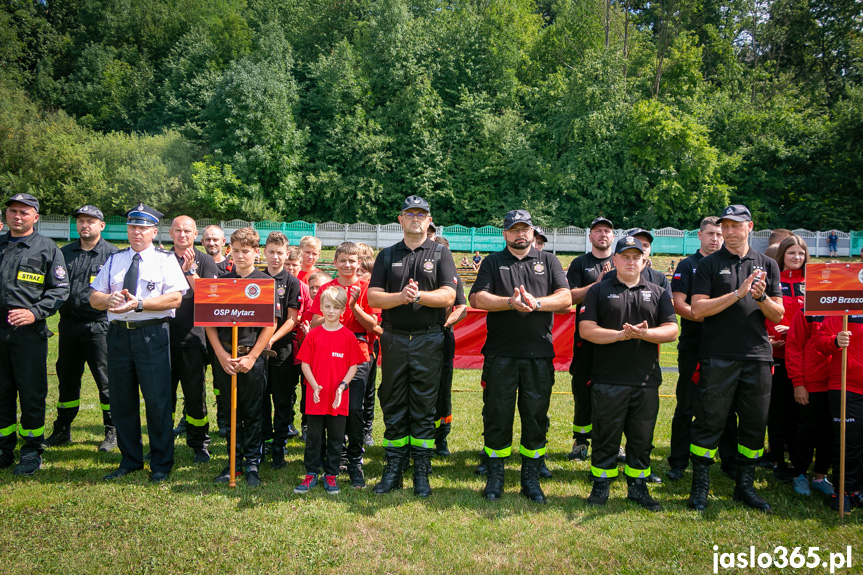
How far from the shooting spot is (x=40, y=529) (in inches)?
178

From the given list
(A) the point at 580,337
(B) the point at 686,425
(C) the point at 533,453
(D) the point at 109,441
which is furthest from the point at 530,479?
(D) the point at 109,441

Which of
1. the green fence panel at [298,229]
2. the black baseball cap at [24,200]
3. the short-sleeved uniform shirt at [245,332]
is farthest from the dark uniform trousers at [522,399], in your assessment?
the green fence panel at [298,229]

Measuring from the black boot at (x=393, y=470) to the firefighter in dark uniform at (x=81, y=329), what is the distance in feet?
11.3

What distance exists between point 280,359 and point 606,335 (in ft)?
11.3

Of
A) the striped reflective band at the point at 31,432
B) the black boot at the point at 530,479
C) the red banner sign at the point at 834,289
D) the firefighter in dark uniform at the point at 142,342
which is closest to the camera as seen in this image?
the red banner sign at the point at 834,289

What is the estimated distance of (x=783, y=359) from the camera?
20.1ft

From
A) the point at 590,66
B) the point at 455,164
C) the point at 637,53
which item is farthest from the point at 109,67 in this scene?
the point at 637,53

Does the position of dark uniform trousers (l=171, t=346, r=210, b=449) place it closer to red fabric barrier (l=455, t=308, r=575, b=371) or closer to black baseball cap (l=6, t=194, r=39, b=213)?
black baseball cap (l=6, t=194, r=39, b=213)

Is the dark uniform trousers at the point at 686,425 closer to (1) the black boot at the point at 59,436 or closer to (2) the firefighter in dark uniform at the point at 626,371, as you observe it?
(2) the firefighter in dark uniform at the point at 626,371

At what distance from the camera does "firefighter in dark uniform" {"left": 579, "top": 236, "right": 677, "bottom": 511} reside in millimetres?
5164

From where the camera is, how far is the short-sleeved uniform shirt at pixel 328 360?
5.54m

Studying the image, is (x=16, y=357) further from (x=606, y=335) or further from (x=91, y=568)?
(x=606, y=335)

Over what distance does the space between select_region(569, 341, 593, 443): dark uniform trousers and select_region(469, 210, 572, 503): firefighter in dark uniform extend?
1.02 metres

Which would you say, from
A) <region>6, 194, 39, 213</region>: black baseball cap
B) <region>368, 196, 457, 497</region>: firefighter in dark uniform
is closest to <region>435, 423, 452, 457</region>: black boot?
<region>368, 196, 457, 497</region>: firefighter in dark uniform
